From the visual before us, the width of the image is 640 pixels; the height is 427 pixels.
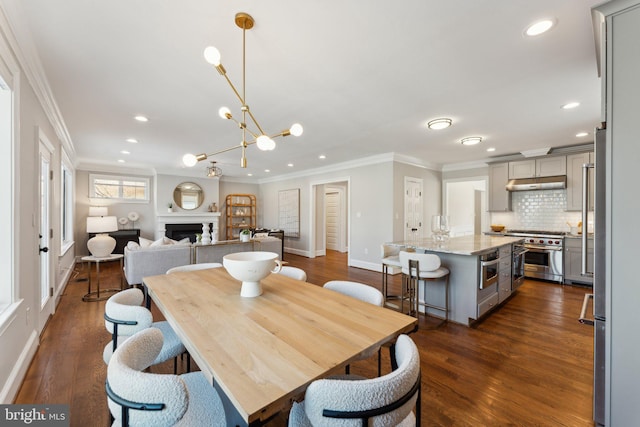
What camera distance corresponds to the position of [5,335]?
1737 mm

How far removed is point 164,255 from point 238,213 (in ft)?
15.4

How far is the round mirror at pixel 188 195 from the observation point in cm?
747

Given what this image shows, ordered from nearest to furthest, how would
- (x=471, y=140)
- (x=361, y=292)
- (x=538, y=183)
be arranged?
(x=361, y=292), (x=471, y=140), (x=538, y=183)

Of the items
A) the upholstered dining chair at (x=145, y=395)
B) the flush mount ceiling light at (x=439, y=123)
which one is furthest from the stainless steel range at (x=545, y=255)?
the upholstered dining chair at (x=145, y=395)

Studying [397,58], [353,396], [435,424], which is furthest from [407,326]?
[397,58]

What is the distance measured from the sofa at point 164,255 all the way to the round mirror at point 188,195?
129 inches

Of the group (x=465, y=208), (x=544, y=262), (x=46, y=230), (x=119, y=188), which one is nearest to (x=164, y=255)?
(x=46, y=230)

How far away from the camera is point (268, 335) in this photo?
43.1 inches

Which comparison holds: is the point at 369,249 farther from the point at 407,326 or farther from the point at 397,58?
the point at 407,326

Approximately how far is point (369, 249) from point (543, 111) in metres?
3.62

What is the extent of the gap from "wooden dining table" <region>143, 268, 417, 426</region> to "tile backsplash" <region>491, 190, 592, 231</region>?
560 centimetres

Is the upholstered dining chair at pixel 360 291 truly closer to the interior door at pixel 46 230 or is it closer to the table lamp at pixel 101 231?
the interior door at pixel 46 230

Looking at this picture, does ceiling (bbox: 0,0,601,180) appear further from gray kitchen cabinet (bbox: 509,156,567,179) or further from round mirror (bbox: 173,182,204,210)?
round mirror (bbox: 173,182,204,210)

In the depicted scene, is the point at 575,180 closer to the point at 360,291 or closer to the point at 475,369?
the point at 475,369
